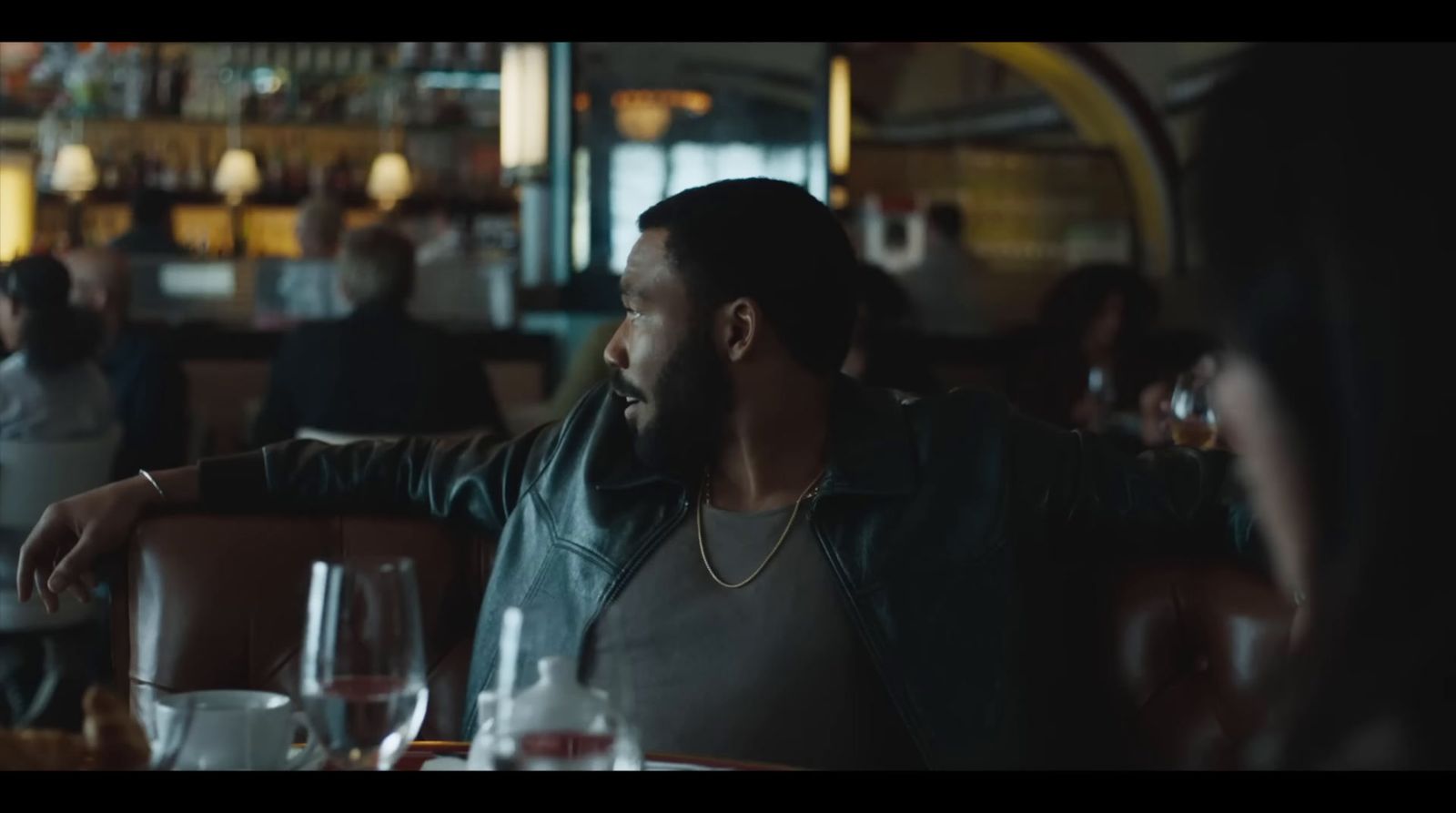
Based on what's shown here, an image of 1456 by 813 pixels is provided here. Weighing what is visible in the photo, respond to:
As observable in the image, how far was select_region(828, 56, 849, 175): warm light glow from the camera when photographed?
8883mm

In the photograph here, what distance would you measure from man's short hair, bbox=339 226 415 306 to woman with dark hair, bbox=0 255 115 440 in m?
0.69

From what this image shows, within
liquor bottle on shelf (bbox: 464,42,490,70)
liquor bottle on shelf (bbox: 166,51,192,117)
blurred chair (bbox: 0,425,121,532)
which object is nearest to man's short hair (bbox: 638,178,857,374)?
blurred chair (bbox: 0,425,121,532)

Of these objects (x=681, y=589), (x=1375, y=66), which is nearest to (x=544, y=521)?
(x=681, y=589)

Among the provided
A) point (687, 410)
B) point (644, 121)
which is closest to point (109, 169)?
point (644, 121)

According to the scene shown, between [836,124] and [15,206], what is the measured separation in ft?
12.7

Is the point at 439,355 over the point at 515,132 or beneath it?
beneath

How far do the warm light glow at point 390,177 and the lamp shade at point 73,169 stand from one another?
1472 mm

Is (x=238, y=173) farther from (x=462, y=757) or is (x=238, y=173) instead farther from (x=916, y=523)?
(x=462, y=757)

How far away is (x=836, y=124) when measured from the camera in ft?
29.2

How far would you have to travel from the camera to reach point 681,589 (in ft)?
6.32

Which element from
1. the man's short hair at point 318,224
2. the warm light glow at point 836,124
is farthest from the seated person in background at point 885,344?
the warm light glow at point 836,124

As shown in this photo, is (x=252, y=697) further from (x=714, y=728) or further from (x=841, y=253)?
(x=841, y=253)

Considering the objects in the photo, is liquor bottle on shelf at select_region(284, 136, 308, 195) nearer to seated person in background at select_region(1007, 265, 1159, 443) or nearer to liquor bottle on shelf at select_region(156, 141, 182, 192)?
liquor bottle on shelf at select_region(156, 141, 182, 192)
